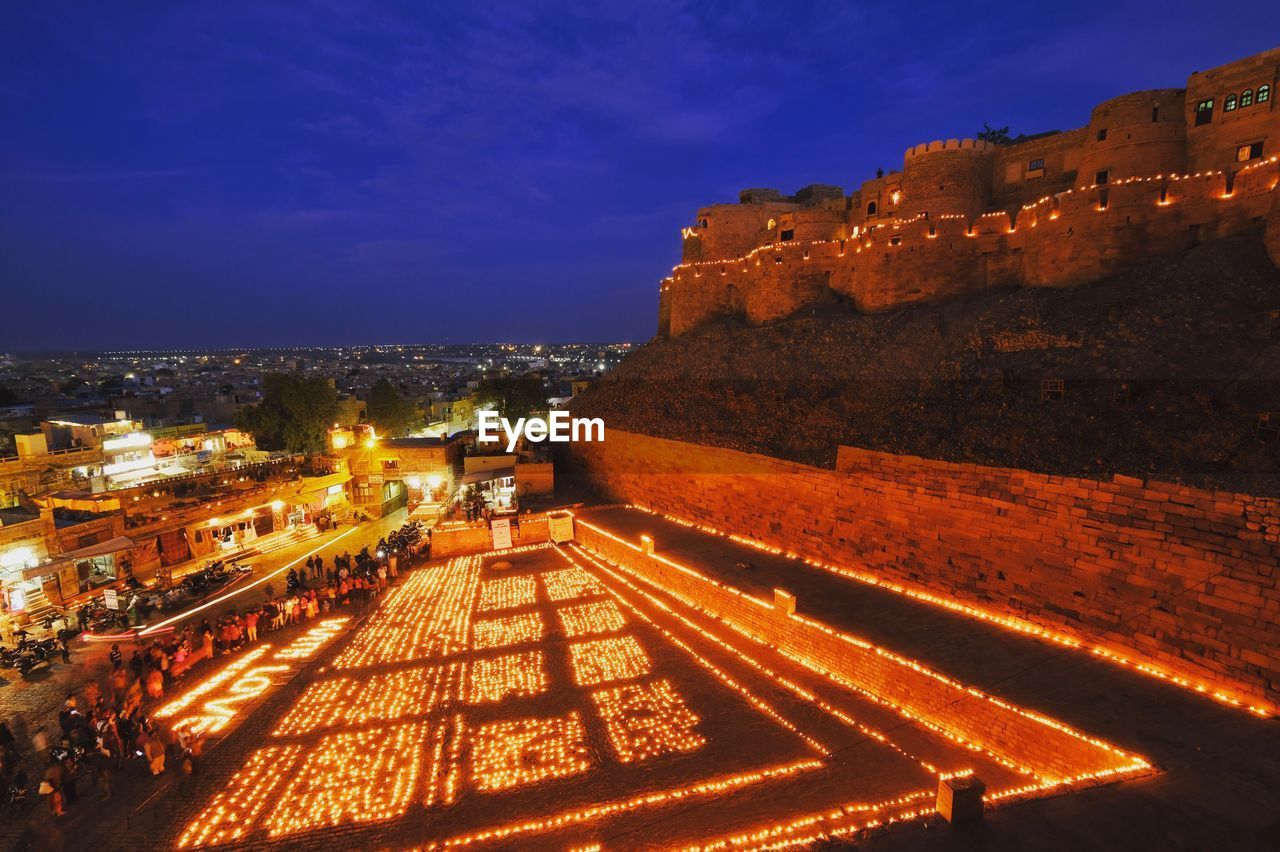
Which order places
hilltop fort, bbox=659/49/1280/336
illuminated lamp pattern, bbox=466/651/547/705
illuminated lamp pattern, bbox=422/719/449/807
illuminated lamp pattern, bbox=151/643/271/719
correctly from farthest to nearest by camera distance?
hilltop fort, bbox=659/49/1280/336
illuminated lamp pattern, bbox=466/651/547/705
illuminated lamp pattern, bbox=151/643/271/719
illuminated lamp pattern, bbox=422/719/449/807

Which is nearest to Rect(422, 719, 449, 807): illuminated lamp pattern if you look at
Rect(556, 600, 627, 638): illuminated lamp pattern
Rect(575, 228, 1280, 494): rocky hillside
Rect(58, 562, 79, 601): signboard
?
Rect(556, 600, 627, 638): illuminated lamp pattern

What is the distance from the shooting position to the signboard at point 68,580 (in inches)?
548

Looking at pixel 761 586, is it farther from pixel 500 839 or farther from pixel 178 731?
pixel 178 731

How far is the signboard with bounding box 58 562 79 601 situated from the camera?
45.7 feet

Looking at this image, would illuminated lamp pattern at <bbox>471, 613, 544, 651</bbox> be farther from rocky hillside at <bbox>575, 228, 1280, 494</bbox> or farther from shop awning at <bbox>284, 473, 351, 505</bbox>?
shop awning at <bbox>284, 473, 351, 505</bbox>

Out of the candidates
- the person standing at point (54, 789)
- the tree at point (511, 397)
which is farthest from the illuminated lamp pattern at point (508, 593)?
the tree at point (511, 397)

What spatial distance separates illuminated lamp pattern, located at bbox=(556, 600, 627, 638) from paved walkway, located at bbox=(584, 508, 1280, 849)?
3652mm

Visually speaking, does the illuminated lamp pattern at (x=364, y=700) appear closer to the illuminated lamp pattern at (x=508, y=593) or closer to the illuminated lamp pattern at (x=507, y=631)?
the illuminated lamp pattern at (x=507, y=631)

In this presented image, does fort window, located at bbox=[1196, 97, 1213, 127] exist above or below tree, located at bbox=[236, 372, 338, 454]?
above

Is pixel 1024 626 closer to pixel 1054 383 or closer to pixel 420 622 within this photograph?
pixel 1054 383

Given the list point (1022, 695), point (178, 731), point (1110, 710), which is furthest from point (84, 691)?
point (1110, 710)

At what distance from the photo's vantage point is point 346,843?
675 centimetres

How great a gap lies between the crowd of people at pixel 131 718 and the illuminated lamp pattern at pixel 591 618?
5.36m

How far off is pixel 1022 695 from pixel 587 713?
6.53 meters
